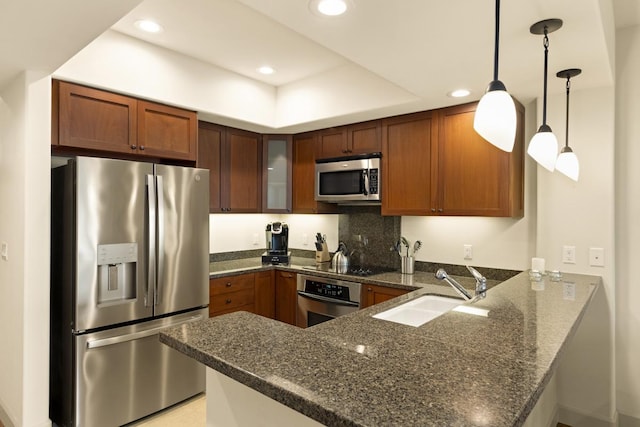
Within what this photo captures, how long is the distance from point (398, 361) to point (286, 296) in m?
2.66

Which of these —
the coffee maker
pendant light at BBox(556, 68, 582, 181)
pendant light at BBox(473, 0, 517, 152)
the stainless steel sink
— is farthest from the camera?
the coffee maker

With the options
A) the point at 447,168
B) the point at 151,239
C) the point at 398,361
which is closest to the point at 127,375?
the point at 151,239

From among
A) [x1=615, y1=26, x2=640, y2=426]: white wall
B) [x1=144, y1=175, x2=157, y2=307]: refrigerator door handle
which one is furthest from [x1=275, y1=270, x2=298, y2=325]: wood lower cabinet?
[x1=615, y1=26, x2=640, y2=426]: white wall

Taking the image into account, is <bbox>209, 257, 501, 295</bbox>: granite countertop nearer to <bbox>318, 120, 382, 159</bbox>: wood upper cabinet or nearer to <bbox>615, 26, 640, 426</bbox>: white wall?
<bbox>615, 26, 640, 426</bbox>: white wall

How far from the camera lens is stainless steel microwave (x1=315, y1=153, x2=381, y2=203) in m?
3.33

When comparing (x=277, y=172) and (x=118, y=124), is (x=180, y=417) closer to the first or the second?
(x=118, y=124)

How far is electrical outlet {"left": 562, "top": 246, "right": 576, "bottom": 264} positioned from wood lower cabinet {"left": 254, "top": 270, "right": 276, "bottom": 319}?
2.47m

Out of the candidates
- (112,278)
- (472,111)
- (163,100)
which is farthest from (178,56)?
(472,111)

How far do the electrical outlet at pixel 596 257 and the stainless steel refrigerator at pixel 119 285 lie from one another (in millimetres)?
2748

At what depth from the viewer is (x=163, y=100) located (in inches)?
110

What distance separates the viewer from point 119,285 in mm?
2434

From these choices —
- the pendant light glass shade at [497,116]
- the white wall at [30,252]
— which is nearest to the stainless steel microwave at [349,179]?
the pendant light glass shade at [497,116]

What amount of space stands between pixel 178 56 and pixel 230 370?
2.64 metres

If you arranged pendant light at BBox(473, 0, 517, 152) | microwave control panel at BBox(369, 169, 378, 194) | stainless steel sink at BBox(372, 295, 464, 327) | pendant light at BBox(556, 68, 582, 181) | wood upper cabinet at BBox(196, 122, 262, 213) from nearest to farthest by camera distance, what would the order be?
pendant light at BBox(473, 0, 517, 152) < stainless steel sink at BBox(372, 295, 464, 327) < pendant light at BBox(556, 68, 582, 181) < microwave control panel at BBox(369, 169, 378, 194) < wood upper cabinet at BBox(196, 122, 262, 213)
